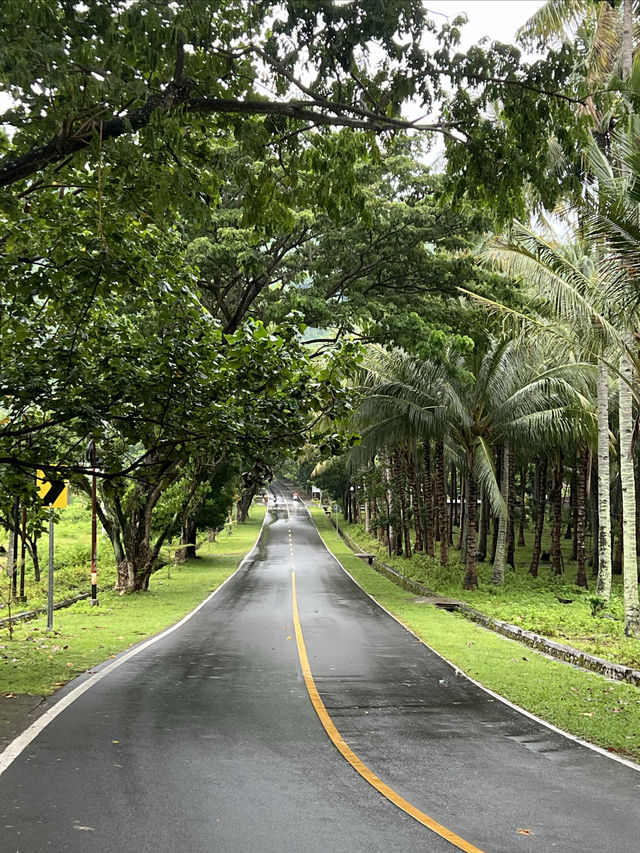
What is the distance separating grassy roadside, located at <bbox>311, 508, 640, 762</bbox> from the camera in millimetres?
8820

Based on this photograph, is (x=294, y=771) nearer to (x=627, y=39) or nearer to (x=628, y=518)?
(x=628, y=518)

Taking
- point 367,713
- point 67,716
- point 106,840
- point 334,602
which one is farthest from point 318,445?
point 334,602

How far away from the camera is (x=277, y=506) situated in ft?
368

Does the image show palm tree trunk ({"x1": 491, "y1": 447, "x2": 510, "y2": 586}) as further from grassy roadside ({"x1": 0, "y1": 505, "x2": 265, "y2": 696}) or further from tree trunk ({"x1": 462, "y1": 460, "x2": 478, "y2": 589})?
grassy roadside ({"x1": 0, "y1": 505, "x2": 265, "y2": 696})

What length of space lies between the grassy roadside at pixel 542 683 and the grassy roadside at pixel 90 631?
583cm

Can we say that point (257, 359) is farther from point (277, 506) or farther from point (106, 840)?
point (277, 506)

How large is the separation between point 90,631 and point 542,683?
938 centimetres

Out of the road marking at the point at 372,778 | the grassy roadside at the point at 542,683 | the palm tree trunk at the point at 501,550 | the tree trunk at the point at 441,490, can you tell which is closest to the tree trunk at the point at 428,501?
the tree trunk at the point at 441,490

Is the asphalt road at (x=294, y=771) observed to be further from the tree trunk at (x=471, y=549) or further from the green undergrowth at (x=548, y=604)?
the tree trunk at (x=471, y=549)

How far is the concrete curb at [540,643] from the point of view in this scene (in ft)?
40.6

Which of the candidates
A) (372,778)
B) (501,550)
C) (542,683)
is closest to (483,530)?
(501,550)

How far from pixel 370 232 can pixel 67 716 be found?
35.5 ft

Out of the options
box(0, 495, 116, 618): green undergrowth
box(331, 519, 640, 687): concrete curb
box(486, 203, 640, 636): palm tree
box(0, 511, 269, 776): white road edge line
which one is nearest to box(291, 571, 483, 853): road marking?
box(0, 511, 269, 776): white road edge line

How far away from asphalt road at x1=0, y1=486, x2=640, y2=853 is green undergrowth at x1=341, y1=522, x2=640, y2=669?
437cm
